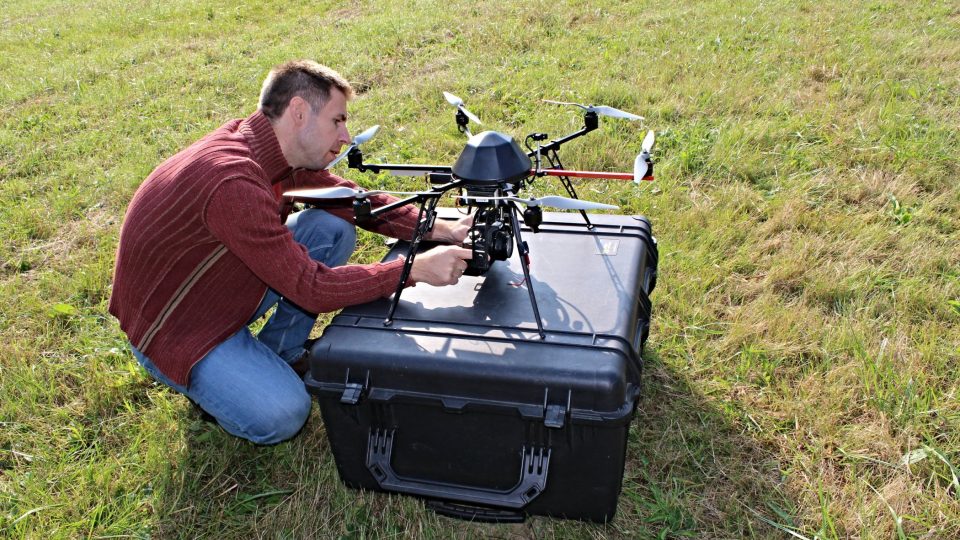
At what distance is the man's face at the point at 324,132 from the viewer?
9.16ft

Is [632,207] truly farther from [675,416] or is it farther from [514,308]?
[514,308]

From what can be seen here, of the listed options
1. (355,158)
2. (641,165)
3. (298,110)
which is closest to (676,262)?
(641,165)

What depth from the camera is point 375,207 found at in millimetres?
3199

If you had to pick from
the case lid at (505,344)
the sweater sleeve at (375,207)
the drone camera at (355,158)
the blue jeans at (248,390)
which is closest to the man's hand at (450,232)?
the sweater sleeve at (375,207)

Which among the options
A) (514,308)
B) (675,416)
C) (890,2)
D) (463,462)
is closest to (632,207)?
(675,416)

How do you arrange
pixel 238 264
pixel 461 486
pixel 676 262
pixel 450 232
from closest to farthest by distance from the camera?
1. pixel 461 486
2. pixel 238 264
3. pixel 450 232
4. pixel 676 262

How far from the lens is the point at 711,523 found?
2.60 meters

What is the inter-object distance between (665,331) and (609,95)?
327cm

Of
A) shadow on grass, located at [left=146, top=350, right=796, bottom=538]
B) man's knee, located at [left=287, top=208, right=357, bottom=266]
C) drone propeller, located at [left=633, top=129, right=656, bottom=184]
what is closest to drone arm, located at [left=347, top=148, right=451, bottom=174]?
man's knee, located at [left=287, top=208, right=357, bottom=266]

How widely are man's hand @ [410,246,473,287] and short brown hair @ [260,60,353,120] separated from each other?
2.51ft

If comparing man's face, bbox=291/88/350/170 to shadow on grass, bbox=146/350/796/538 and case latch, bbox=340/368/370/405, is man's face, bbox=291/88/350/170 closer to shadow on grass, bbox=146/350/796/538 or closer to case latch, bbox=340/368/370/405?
case latch, bbox=340/368/370/405

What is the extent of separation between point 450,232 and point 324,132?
647 mm

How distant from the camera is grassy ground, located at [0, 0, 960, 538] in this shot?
8.94ft

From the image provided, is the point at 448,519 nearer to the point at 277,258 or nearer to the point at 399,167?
the point at 277,258
